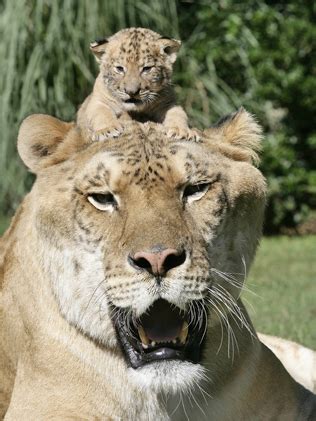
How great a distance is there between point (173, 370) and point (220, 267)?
0.42m

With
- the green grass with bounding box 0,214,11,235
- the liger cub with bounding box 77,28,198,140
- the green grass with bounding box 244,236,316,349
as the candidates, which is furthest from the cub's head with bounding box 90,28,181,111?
the green grass with bounding box 0,214,11,235

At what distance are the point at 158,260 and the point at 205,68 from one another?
32.4 feet

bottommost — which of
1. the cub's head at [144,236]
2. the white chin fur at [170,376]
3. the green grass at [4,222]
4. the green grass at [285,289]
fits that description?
the green grass at [4,222]

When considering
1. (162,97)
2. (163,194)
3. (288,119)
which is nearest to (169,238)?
(163,194)

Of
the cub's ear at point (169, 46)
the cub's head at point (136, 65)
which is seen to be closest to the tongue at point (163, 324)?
the cub's head at point (136, 65)

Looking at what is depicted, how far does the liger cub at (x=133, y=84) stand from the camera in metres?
5.45

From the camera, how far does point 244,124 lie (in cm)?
429

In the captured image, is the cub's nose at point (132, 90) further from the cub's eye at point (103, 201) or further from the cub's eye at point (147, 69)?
the cub's eye at point (103, 201)

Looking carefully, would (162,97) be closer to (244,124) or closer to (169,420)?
(244,124)

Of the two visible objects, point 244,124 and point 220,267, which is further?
point 244,124

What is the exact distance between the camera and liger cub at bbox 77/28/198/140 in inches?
215

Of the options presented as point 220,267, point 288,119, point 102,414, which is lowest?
point 288,119

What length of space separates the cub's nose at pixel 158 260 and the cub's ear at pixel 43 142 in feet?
2.52

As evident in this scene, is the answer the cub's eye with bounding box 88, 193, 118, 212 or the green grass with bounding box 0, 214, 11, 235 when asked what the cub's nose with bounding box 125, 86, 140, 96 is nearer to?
the cub's eye with bounding box 88, 193, 118, 212
